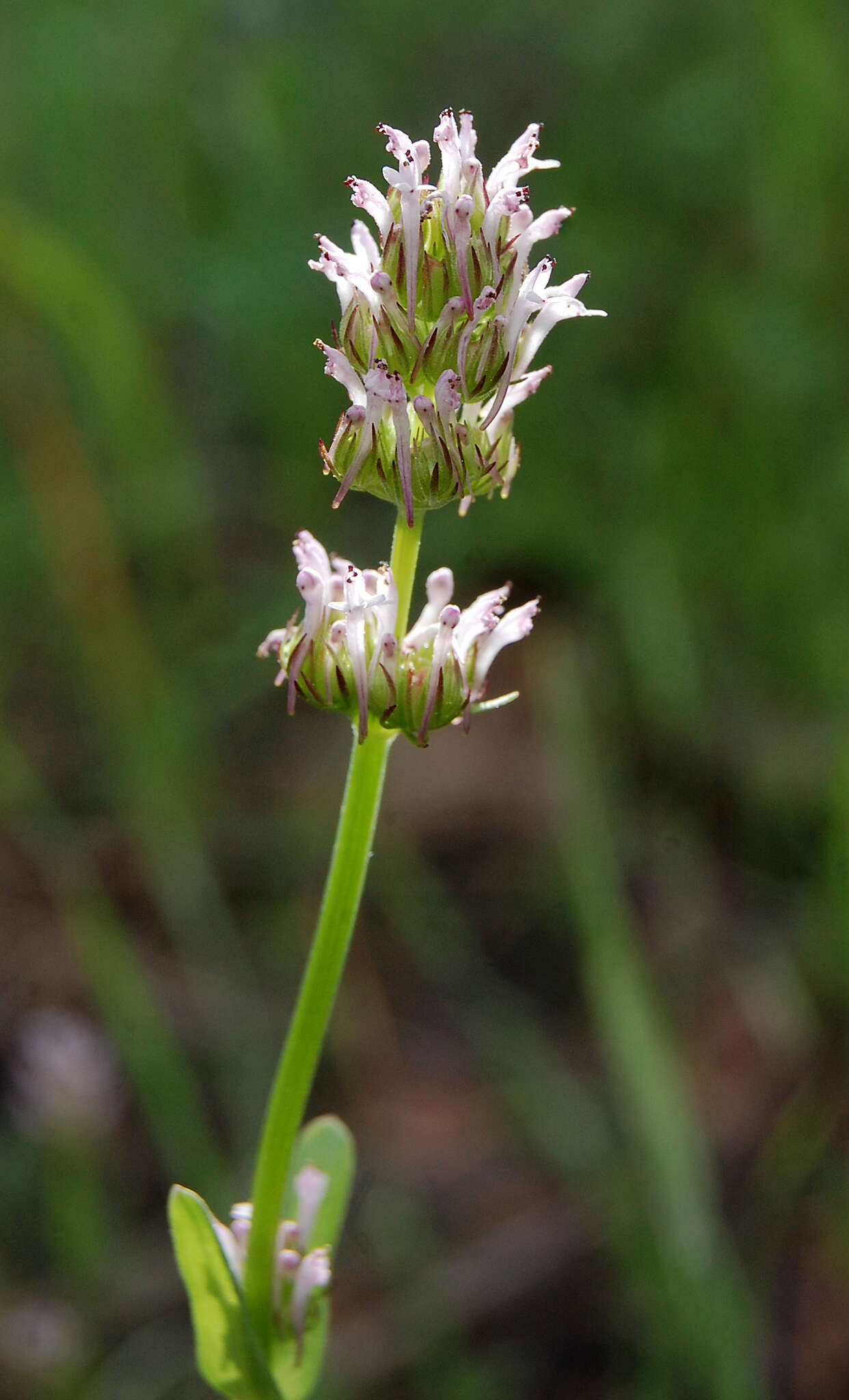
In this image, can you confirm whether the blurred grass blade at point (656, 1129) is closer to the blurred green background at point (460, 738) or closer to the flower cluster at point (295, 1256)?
the blurred green background at point (460, 738)

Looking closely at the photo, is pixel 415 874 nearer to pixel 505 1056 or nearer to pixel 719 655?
pixel 505 1056

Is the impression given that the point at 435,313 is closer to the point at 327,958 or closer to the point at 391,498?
the point at 391,498

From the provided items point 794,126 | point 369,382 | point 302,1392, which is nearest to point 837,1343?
point 302,1392

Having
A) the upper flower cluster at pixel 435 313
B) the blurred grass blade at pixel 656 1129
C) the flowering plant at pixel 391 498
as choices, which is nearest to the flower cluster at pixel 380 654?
the flowering plant at pixel 391 498

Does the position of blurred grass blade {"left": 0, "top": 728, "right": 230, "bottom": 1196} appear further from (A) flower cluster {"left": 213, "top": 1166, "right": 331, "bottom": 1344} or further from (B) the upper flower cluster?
(B) the upper flower cluster

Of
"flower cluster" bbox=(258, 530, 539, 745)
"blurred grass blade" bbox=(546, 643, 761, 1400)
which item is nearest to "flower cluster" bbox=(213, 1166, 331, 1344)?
"flower cluster" bbox=(258, 530, 539, 745)

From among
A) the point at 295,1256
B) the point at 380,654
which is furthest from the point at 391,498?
the point at 295,1256
